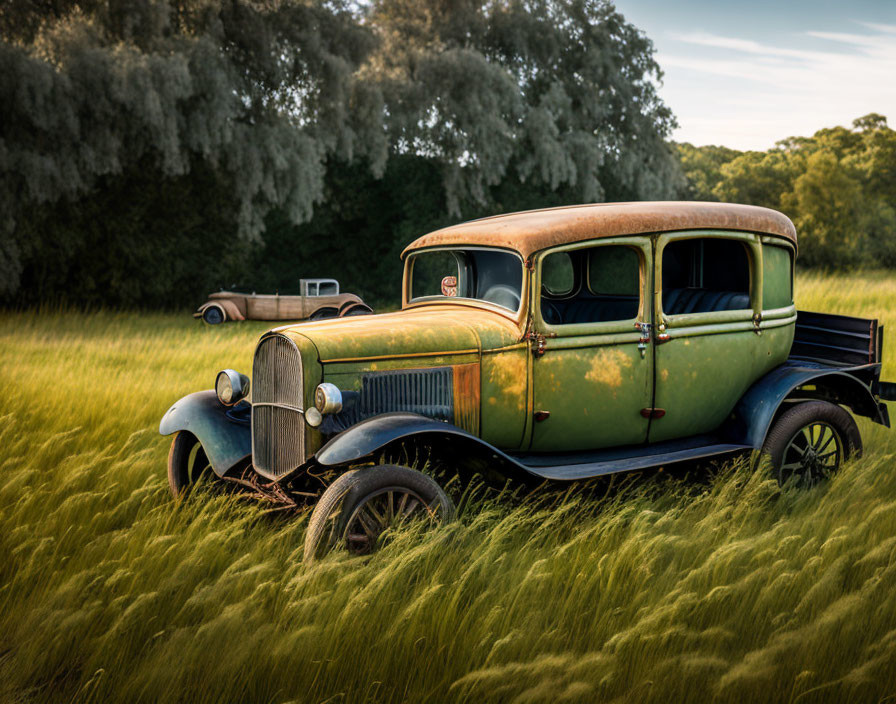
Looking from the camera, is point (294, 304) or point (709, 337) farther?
point (294, 304)

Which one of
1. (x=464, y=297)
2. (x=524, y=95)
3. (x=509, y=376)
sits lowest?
(x=509, y=376)

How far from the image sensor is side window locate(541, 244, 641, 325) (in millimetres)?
6121

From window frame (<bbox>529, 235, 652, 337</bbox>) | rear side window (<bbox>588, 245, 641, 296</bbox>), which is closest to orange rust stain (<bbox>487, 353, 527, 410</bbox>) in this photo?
window frame (<bbox>529, 235, 652, 337</bbox>)

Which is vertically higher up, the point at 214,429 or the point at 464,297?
the point at 464,297

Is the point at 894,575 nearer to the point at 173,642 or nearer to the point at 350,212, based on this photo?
the point at 173,642

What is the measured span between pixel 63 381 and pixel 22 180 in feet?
29.8

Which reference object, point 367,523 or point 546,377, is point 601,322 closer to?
point 546,377

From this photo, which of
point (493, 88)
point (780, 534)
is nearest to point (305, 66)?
point (493, 88)

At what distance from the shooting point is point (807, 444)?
18.5 ft

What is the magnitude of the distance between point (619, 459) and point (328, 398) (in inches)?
78.6

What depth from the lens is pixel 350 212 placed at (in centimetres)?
2566

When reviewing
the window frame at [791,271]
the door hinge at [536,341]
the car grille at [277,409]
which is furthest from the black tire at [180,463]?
the window frame at [791,271]

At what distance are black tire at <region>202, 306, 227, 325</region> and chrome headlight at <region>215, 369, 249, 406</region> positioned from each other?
13.6 metres

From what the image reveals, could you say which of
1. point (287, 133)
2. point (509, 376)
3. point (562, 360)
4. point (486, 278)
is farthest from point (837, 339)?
point (287, 133)
